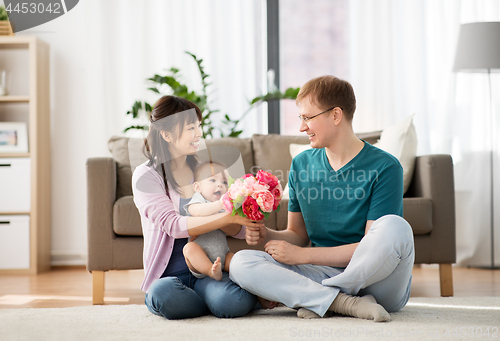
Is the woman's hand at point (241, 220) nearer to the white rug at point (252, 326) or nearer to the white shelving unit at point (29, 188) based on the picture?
the white rug at point (252, 326)

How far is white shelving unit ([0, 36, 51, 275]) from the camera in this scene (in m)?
2.99

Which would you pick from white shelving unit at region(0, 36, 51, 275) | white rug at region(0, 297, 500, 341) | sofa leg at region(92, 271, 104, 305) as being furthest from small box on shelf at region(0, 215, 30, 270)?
white rug at region(0, 297, 500, 341)

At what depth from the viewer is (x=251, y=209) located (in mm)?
1442

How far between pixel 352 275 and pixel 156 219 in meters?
0.65

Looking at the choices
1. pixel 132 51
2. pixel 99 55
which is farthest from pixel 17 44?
pixel 132 51

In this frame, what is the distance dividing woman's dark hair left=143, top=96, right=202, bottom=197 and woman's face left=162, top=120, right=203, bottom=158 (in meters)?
0.01

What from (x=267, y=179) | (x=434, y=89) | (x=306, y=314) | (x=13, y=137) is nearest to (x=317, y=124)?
(x=267, y=179)

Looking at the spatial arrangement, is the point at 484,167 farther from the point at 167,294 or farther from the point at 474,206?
the point at 167,294

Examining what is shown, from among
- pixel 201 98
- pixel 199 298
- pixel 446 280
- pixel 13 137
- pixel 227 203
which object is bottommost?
pixel 446 280

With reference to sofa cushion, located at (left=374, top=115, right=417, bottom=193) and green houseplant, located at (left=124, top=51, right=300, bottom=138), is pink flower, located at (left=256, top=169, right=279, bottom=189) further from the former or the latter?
green houseplant, located at (left=124, top=51, right=300, bottom=138)

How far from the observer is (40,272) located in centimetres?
306

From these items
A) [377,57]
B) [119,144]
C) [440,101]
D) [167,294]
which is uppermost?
[377,57]

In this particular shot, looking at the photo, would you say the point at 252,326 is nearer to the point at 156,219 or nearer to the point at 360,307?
the point at 360,307

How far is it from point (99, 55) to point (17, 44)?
54cm
